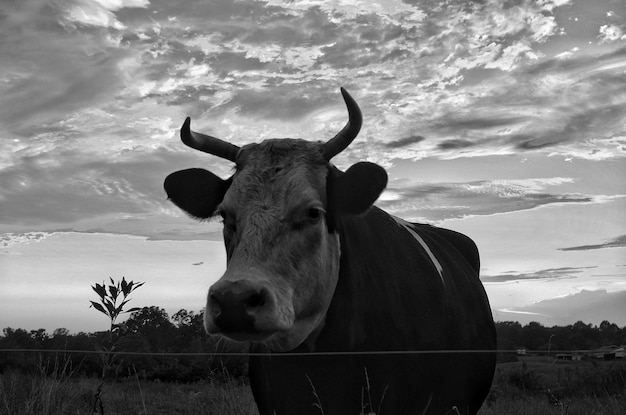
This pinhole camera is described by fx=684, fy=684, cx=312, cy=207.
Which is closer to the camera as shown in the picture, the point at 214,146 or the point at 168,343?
the point at 214,146

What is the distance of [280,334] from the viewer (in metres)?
3.89

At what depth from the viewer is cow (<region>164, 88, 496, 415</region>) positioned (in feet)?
12.8

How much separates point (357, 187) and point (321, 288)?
2.58ft

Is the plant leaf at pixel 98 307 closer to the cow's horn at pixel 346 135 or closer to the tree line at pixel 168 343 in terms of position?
the tree line at pixel 168 343

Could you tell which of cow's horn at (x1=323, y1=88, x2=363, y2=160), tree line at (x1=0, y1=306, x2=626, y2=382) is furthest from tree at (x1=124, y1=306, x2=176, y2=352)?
cow's horn at (x1=323, y1=88, x2=363, y2=160)

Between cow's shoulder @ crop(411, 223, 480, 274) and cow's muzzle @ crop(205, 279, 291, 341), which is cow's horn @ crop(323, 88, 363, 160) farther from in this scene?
cow's shoulder @ crop(411, 223, 480, 274)

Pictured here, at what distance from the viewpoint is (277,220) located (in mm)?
4168

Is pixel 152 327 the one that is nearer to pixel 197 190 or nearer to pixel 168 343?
pixel 168 343

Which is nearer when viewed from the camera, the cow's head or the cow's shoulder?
the cow's head

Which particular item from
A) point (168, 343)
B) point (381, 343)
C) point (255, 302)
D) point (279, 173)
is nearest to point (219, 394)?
point (168, 343)

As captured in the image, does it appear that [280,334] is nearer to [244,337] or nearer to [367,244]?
[244,337]

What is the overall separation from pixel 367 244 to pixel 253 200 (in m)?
1.12

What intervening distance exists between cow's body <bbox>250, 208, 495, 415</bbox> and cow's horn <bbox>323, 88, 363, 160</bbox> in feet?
1.68

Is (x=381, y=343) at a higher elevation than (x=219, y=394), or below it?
higher
